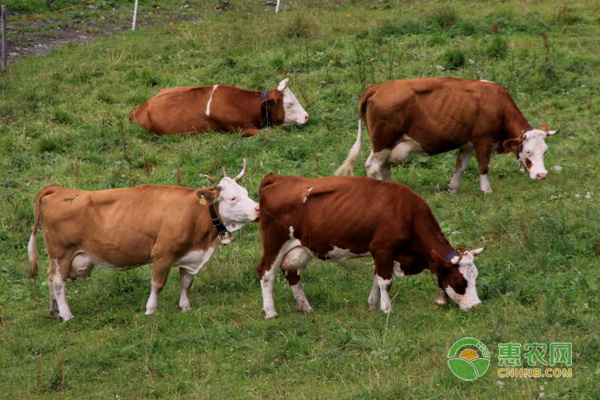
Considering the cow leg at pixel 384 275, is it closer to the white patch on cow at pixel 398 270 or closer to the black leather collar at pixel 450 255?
the white patch on cow at pixel 398 270

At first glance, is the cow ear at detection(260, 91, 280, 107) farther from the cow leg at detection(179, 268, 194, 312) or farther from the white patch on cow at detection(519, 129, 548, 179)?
the cow leg at detection(179, 268, 194, 312)

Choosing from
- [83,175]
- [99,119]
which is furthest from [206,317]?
[99,119]

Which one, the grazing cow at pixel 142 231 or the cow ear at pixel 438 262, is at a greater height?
the cow ear at pixel 438 262

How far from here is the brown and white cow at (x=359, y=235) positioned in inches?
360

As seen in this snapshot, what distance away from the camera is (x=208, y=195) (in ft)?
32.4

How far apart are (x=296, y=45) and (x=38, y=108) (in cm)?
545

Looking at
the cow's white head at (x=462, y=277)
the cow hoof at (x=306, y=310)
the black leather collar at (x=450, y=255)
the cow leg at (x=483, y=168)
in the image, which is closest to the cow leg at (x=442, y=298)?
the cow's white head at (x=462, y=277)

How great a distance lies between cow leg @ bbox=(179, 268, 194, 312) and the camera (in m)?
9.84

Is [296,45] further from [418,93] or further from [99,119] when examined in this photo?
[418,93]

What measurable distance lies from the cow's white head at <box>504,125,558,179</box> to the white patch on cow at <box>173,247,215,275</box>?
4.87 m

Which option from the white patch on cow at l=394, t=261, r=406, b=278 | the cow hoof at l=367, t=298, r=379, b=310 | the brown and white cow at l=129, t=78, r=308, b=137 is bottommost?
the brown and white cow at l=129, t=78, r=308, b=137

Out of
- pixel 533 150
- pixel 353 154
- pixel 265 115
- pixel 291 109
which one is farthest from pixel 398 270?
pixel 265 115

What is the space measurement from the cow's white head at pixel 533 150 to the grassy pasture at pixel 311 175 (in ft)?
0.87

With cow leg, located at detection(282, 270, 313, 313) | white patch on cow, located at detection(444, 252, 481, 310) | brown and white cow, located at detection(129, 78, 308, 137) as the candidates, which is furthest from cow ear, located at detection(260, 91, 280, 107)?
white patch on cow, located at detection(444, 252, 481, 310)
